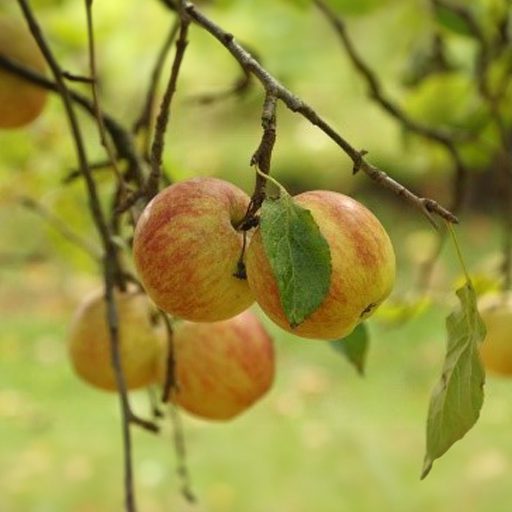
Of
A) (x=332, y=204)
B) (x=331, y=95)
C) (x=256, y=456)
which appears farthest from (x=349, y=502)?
(x=331, y=95)

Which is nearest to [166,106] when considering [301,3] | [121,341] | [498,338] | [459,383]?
[459,383]

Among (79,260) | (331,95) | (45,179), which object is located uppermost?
(331,95)

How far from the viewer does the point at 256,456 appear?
9.18 feet

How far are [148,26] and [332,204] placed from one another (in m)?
1.54

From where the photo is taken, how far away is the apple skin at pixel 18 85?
0.77 meters

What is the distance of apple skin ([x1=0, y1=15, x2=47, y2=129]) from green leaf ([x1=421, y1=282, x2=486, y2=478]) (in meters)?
0.41

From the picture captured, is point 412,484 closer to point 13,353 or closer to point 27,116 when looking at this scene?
point 13,353

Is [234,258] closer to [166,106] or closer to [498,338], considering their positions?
[166,106]

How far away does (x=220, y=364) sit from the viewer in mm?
661

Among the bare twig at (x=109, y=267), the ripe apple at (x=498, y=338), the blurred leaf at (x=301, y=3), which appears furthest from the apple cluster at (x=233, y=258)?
the blurred leaf at (x=301, y=3)

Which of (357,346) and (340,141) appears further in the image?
(357,346)

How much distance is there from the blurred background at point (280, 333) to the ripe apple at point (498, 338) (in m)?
0.03

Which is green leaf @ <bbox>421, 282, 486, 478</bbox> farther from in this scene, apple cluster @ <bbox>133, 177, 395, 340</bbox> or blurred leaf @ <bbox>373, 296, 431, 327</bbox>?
blurred leaf @ <bbox>373, 296, 431, 327</bbox>

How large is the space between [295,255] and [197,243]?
2.0 inches
